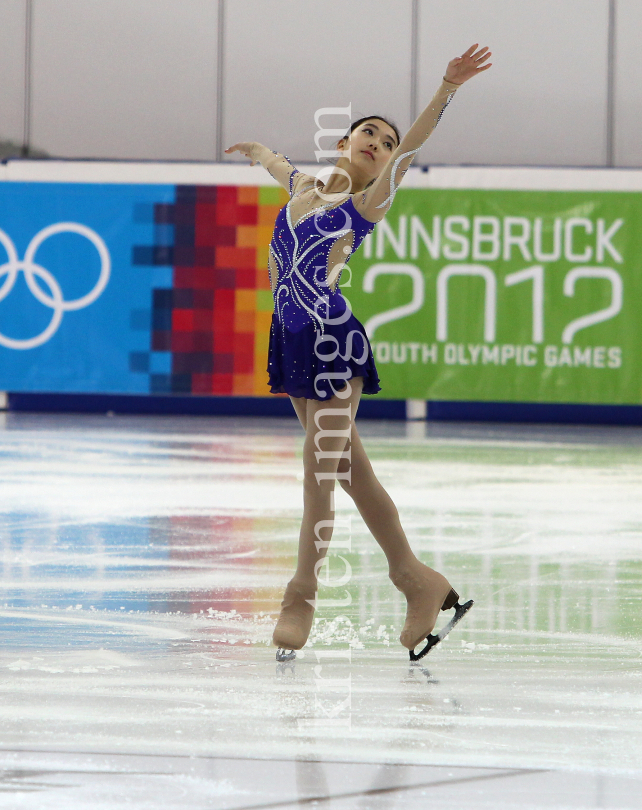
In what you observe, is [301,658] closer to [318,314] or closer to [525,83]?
[318,314]

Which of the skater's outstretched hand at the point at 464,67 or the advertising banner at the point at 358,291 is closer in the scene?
the skater's outstretched hand at the point at 464,67

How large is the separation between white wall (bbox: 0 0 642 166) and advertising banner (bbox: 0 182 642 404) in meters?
1.40

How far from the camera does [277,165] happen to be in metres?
3.60

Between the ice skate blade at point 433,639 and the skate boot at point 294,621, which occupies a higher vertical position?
the skate boot at point 294,621

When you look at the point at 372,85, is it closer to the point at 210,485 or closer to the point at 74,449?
the point at 74,449

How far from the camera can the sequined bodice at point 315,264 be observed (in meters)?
3.19

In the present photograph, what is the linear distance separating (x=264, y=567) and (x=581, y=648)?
1.50m

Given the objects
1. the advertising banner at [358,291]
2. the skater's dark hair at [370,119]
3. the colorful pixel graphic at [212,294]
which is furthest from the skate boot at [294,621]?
the colorful pixel graphic at [212,294]

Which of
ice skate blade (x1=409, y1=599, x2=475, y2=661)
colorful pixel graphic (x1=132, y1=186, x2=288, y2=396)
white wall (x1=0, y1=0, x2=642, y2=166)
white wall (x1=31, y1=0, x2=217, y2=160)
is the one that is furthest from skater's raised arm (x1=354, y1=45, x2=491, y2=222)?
white wall (x1=31, y1=0, x2=217, y2=160)

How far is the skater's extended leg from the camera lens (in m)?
3.19

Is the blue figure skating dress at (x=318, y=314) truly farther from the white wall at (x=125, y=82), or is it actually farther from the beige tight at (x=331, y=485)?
the white wall at (x=125, y=82)

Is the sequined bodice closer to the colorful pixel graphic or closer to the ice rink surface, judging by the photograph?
the ice rink surface

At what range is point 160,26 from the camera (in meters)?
14.3

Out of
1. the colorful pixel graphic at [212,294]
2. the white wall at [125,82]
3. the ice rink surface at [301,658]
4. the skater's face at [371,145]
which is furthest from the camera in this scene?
the white wall at [125,82]
